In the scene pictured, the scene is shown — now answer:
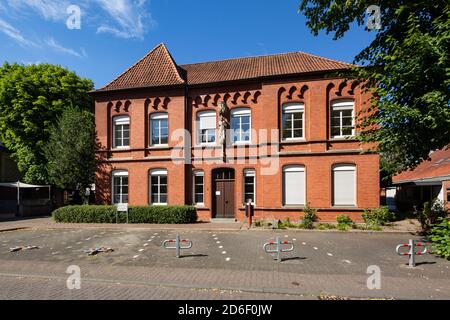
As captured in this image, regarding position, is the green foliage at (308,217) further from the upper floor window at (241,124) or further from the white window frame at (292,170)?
the upper floor window at (241,124)

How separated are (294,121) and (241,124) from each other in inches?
122

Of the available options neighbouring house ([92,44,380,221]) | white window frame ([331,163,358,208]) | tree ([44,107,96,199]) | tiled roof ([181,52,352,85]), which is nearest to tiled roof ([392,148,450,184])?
white window frame ([331,163,358,208])

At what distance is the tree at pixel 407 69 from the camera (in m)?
7.13

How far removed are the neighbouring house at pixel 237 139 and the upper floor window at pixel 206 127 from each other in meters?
0.06

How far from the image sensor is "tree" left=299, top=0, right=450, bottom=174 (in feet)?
23.4

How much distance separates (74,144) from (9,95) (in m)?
8.96

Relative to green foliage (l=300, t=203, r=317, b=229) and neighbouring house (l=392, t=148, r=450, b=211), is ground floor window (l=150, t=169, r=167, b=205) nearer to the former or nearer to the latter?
green foliage (l=300, t=203, r=317, b=229)

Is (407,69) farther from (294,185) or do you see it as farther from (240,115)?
(240,115)

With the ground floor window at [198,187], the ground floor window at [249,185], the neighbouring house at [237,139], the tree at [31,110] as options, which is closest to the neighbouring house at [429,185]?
the neighbouring house at [237,139]

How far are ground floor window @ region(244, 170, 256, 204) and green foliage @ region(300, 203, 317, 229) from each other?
321 centimetres

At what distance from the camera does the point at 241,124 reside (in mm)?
16406
